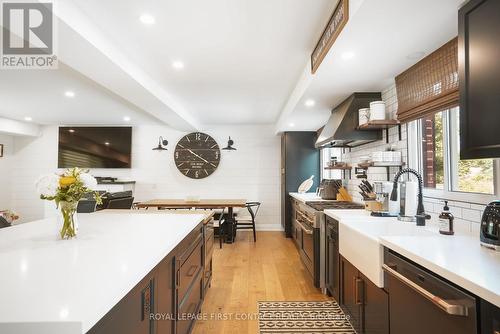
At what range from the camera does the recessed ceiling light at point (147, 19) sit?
2.01 meters

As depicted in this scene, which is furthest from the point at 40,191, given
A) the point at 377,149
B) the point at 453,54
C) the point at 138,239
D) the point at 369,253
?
the point at 377,149

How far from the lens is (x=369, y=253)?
167 centimetres

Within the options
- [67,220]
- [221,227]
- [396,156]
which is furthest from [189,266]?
[221,227]

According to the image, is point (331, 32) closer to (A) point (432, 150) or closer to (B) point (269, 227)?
(A) point (432, 150)

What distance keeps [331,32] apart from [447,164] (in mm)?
1337

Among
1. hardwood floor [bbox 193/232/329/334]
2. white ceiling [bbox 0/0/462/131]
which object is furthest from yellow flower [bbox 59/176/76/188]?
hardwood floor [bbox 193/232/329/334]

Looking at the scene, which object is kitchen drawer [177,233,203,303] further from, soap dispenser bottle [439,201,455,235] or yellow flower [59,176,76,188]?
soap dispenser bottle [439,201,455,235]

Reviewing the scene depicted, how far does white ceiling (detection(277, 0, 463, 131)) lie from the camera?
1468 mm

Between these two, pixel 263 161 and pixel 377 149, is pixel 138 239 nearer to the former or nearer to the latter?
pixel 377 149

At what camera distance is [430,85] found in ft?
6.57

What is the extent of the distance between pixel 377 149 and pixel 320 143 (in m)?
0.83

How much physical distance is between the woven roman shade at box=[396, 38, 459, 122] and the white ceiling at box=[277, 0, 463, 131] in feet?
0.22

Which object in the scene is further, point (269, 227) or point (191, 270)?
point (269, 227)

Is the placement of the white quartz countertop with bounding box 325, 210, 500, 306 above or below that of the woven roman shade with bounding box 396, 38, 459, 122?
below
